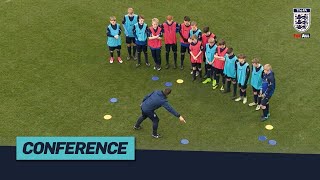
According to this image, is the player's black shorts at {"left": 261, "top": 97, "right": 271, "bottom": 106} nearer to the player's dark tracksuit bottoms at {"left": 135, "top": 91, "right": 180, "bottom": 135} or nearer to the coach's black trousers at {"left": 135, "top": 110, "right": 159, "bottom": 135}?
the player's dark tracksuit bottoms at {"left": 135, "top": 91, "right": 180, "bottom": 135}

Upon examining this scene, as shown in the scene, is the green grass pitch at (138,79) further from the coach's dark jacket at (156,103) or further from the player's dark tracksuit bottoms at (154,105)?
the coach's dark jacket at (156,103)

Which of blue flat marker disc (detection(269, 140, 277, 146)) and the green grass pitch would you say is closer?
blue flat marker disc (detection(269, 140, 277, 146))

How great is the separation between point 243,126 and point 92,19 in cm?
844

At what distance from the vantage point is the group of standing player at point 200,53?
1459 centimetres

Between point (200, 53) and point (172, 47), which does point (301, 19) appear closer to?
point (200, 53)

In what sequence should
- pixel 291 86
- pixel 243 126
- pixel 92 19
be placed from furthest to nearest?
1. pixel 92 19
2. pixel 291 86
3. pixel 243 126

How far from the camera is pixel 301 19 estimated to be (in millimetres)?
19172

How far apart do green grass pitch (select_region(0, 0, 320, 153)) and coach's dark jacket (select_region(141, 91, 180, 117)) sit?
45.7 inches

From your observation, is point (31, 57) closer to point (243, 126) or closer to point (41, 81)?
point (41, 81)

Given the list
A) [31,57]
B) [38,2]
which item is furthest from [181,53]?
[38,2]

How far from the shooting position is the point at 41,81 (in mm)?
16625

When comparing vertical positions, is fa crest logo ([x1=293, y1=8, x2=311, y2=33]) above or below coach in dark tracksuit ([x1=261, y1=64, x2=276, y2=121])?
above

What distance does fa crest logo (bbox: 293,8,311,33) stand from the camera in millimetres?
18766

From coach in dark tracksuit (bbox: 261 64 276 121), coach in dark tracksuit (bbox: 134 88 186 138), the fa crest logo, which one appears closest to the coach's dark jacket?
coach in dark tracksuit (bbox: 134 88 186 138)
